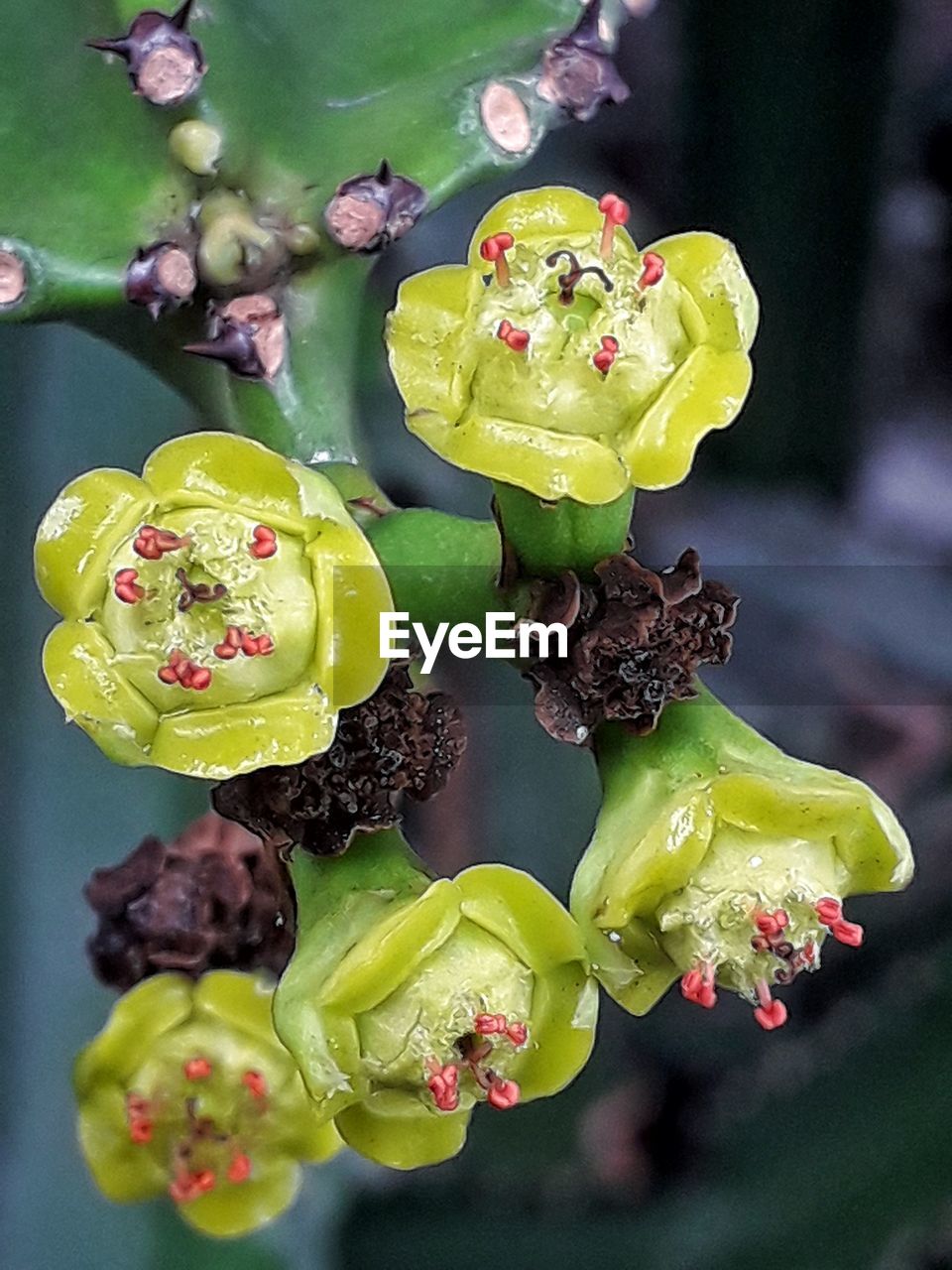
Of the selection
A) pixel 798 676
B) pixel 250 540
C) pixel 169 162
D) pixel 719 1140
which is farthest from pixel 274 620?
pixel 798 676

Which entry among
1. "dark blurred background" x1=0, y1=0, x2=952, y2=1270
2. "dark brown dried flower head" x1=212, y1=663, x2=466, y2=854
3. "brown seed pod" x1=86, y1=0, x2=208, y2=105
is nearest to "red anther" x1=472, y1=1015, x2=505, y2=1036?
"dark brown dried flower head" x1=212, y1=663, x2=466, y2=854

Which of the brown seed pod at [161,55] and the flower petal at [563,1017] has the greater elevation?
the brown seed pod at [161,55]

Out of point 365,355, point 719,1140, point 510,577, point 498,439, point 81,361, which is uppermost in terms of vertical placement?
point 498,439

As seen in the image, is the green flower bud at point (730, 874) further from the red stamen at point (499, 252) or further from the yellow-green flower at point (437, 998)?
the red stamen at point (499, 252)

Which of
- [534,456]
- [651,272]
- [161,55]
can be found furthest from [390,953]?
[161,55]

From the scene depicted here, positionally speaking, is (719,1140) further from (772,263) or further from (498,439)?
(498,439)

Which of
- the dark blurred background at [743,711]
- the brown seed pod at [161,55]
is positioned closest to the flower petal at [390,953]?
the brown seed pod at [161,55]
